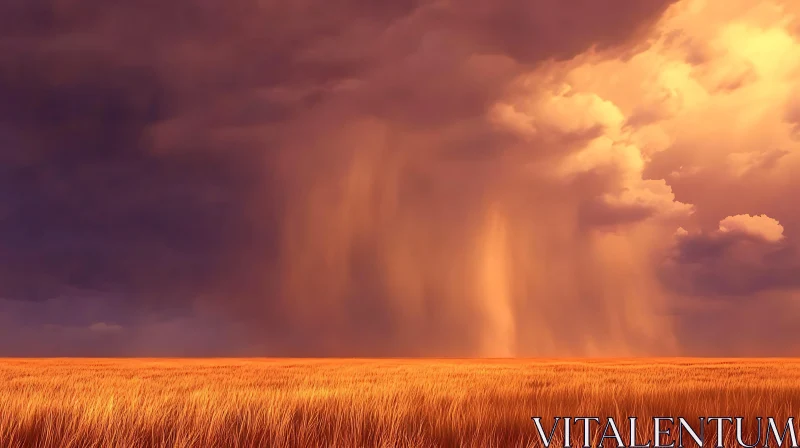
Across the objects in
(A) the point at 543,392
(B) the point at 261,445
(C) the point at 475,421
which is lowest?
(B) the point at 261,445

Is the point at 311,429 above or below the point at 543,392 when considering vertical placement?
below

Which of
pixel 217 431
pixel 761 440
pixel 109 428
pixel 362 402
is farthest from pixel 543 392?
pixel 109 428

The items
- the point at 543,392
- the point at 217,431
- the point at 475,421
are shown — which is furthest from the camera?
the point at 543,392

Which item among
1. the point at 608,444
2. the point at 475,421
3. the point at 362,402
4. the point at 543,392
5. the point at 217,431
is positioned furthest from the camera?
the point at 543,392

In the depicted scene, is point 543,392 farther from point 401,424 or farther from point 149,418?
point 149,418

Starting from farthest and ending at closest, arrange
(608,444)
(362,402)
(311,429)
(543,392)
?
(543,392)
(362,402)
(311,429)
(608,444)

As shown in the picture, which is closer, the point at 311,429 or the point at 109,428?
the point at 109,428

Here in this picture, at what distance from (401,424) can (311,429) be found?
90cm

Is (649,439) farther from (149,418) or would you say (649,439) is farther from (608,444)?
(149,418)

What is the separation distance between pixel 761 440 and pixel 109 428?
5.49 meters

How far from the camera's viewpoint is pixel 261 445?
207 inches

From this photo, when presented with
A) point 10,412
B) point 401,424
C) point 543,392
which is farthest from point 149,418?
point 543,392

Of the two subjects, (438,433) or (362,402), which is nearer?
(438,433)

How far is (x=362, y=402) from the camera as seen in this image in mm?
7984
